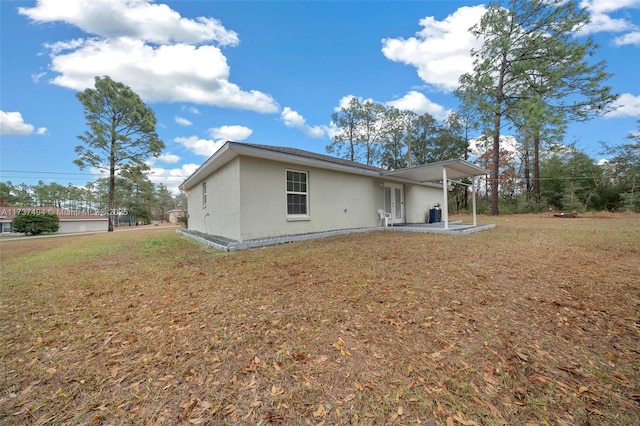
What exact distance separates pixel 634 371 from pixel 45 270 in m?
8.71

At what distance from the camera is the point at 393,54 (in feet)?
44.2

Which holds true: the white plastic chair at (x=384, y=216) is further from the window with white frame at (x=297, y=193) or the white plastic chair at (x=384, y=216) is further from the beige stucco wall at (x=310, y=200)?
the window with white frame at (x=297, y=193)

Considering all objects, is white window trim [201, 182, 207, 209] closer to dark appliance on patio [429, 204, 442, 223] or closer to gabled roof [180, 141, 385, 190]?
gabled roof [180, 141, 385, 190]

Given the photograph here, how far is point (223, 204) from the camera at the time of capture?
8367mm

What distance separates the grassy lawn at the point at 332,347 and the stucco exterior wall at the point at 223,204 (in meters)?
3.29

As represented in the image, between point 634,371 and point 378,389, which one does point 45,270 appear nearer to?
point 378,389

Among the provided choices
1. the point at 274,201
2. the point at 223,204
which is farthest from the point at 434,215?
the point at 223,204

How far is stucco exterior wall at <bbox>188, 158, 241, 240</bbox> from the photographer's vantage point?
7.24m

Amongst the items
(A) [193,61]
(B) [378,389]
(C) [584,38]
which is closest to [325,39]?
(A) [193,61]

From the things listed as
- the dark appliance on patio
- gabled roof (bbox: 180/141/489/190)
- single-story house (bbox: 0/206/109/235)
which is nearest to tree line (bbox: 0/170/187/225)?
single-story house (bbox: 0/206/109/235)

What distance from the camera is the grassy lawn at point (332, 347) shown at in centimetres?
159

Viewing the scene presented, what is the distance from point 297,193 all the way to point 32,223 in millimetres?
27207

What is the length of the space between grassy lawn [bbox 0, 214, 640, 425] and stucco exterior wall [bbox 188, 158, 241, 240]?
10.8ft

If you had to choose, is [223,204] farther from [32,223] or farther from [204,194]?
[32,223]
